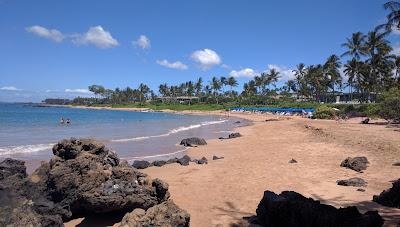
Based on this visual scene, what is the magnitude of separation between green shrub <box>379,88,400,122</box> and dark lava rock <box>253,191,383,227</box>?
3114 centimetres

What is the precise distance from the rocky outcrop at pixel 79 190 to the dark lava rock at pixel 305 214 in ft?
7.71

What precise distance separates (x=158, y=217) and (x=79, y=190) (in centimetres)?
218

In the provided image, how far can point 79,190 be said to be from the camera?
7734mm

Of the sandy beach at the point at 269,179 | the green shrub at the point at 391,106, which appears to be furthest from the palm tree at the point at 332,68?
the sandy beach at the point at 269,179

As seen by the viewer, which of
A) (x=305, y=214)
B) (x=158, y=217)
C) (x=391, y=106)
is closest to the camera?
(x=305, y=214)

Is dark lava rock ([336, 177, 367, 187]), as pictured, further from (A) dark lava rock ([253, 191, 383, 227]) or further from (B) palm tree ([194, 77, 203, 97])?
(B) palm tree ([194, 77, 203, 97])

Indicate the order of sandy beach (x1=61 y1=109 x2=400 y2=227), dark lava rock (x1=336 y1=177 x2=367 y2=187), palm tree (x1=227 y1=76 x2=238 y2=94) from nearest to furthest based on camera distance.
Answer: sandy beach (x1=61 y1=109 x2=400 y2=227), dark lava rock (x1=336 y1=177 x2=367 y2=187), palm tree (x1=227 y1=76 x2=238 y2=94)

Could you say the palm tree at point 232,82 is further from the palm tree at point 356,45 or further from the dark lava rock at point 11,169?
the dark lava rock at point 11,169

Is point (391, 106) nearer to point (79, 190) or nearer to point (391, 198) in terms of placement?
point (391, 198)

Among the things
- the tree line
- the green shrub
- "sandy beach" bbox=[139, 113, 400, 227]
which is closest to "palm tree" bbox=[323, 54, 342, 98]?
the tree line

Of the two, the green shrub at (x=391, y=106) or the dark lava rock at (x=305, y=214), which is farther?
the green shrub at (x=391, y=106)

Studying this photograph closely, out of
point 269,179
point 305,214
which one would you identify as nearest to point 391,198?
point 305,214

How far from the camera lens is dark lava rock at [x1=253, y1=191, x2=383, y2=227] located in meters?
5.96

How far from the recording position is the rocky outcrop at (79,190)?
24.7ft
